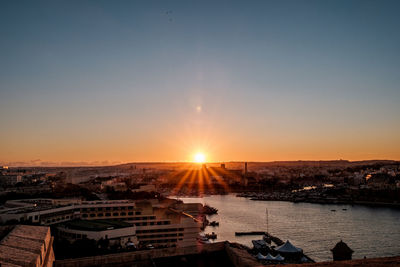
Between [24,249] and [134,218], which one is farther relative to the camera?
[134,218]

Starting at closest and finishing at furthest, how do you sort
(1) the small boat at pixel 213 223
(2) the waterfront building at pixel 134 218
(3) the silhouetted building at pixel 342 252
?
(3) the silhouetted building at pixel 342 252
(2) the waterfront building at pixel 134 218
(1) the small boat at pixel 213 223

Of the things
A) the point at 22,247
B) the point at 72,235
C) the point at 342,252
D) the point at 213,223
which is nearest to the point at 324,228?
the point at 213,223

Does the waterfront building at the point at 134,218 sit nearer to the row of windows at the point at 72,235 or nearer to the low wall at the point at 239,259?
the row of windows at the point at 72,235

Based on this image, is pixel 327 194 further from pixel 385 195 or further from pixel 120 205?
pixel 120 205

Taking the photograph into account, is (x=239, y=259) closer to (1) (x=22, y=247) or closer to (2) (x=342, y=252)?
(1) (x=22, y=247)

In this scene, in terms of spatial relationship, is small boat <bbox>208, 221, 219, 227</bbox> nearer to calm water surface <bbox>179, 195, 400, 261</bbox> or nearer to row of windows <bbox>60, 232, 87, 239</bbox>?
calm water surface <bbox>179, 195, 400, 261</bbox>

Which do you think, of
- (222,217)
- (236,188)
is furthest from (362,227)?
(236,188)

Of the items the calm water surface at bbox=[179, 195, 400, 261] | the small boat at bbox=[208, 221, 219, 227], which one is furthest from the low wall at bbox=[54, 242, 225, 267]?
the small boat at bbox=[208, 221, 219, 227]

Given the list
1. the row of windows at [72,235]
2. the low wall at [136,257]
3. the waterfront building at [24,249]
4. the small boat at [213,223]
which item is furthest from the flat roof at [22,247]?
the small boat at [213,223]
